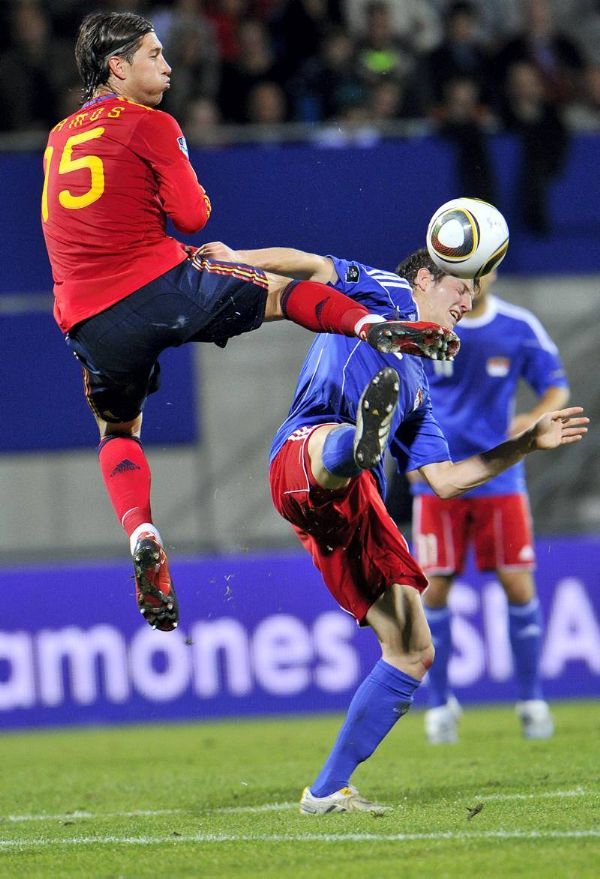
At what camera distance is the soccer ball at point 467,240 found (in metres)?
6.04

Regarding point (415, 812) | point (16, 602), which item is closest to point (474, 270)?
point (415, 812)

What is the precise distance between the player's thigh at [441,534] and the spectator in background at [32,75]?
208 inches

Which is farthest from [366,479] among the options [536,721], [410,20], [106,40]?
[410,20]

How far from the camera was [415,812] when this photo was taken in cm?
573

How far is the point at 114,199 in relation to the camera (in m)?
5.70

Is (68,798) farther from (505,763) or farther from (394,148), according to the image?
(394,148)

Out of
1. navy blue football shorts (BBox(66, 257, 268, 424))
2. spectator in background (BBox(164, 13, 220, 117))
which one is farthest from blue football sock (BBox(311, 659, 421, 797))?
spectator in background (BBox(164, 13, 220, 117))

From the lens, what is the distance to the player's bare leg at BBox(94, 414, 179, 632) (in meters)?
5.75

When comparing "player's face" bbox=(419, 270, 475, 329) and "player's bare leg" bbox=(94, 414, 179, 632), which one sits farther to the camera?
"player's face" bbox=(419, 270, 475, 329)

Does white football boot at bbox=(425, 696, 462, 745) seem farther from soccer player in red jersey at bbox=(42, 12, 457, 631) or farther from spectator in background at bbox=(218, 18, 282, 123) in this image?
→ spectator in background at bbox=(218, 18, 282, 123)

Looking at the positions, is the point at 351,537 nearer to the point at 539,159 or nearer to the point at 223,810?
the point at 223,810

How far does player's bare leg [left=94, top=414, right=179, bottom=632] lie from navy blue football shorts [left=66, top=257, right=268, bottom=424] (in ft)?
2.01

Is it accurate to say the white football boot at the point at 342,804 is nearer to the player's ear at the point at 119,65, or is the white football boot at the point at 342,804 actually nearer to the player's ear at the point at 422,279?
the player's ear at the point at 422,279

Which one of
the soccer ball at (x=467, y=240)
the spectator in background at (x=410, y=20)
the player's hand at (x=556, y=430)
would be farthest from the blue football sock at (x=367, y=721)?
the spectator in background at (x=410, y=20)
